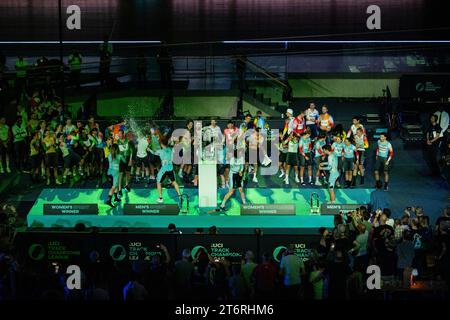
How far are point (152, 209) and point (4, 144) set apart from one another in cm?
430

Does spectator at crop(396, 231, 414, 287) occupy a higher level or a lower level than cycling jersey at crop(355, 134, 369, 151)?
lower

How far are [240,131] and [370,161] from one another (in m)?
3.72

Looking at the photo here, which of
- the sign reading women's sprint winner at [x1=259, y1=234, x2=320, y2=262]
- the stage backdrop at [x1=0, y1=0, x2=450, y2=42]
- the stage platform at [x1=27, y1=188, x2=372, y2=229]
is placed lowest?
the sign reading women's sprint winner at [x1=259, y1=234, x2=320, y2=262]

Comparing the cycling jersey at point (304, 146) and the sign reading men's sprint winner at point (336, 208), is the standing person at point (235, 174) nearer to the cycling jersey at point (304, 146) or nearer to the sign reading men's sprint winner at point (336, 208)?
the cycling jersey at point (304, 146)

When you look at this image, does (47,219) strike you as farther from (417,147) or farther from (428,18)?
(428,18)

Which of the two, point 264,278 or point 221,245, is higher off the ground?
point 221,245

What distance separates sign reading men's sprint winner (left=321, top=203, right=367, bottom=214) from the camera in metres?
19.7

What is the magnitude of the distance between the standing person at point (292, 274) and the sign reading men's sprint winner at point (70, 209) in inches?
230

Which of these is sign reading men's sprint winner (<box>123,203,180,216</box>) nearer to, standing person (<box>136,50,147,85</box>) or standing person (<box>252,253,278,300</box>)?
standing person (<box>252,253,278,300</box>)

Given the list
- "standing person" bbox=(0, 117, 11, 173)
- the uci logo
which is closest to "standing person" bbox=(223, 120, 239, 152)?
"standing person" bbox=(0, 117, 11, 173)

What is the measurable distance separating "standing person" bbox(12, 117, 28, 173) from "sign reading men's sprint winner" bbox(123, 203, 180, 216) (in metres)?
3.53

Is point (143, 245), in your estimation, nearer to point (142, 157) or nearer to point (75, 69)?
point (142, 157)

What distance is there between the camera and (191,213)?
20.5 m

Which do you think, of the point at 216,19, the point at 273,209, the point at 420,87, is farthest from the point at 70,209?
the point at 420,87
